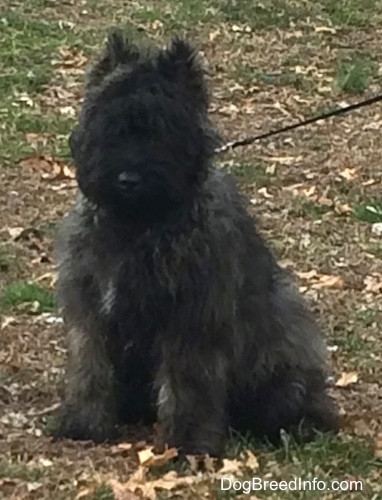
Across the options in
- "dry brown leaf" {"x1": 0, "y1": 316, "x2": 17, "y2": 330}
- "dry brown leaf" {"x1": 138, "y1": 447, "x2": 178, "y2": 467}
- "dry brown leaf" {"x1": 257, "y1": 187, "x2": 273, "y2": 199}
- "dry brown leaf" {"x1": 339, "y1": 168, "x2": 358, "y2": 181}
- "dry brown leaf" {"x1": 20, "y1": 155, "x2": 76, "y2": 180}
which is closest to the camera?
"dry brown leaf" {"x1": 138, "y1": 447, "x2": 178, "y2": 467}

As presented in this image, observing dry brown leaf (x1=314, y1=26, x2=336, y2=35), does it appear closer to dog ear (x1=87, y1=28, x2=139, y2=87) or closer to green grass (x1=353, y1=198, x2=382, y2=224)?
green grass (x1=353, y1=198, x2=382, y2=224)

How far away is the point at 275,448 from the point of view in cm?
636

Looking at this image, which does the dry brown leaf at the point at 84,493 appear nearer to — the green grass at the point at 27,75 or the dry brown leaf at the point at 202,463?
the dry brown leaf at the point at 202,463

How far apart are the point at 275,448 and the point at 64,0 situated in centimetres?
1130

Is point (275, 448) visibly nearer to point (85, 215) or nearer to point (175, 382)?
point (175, 382)

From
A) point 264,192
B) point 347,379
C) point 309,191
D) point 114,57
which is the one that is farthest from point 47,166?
point 114,57

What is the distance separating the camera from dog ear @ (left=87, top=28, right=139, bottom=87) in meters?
6.08

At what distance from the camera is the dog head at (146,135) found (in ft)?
19.0

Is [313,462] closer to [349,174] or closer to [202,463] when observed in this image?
[202,463]

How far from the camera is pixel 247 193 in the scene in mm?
10633

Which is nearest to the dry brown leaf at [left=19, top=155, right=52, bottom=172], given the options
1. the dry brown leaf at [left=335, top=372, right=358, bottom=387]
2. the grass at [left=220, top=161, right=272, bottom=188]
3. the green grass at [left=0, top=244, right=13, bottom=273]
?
the grass at [left=220, top=161, right=272, bottom=188]

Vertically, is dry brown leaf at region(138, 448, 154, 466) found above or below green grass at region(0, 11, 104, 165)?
below

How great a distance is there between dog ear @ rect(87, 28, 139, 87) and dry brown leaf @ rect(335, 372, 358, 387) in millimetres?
2134

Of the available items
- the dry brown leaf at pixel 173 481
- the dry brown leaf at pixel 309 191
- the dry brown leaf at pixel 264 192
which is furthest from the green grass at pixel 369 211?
the dry brown leaf at pixel 173 481
